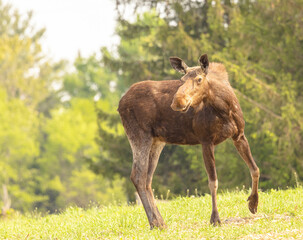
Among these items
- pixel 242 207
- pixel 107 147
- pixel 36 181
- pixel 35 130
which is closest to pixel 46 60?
pixel 35 130

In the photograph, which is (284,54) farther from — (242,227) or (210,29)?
(242,227)

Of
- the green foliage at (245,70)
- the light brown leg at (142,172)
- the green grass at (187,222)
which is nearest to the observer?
the green grass at (187,222)

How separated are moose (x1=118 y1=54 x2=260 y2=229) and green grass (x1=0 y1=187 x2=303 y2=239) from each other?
15.6 inches

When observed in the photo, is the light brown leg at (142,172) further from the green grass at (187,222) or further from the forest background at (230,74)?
the forest background at (230,74)

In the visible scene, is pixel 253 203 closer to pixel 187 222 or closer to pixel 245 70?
pixel 187 222

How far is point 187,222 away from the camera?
944cm

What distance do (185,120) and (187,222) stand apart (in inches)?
65.6

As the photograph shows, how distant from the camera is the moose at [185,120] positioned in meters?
8.63

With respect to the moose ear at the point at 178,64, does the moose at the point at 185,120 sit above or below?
below

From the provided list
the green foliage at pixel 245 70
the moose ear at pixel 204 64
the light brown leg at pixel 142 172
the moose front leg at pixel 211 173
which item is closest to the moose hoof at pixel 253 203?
the moose front leg at pixel 211 173

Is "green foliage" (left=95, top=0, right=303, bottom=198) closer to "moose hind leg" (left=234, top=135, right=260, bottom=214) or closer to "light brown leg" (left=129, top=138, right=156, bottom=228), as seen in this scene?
"moose hind leg" (left=234, top=135, right=260, bottom=214)

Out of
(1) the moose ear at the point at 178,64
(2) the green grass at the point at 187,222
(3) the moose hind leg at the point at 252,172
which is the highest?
(1) the moose ear at the point at 178,64

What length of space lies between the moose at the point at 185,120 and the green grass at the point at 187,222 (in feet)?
1.30

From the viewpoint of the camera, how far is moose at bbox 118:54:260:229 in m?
8.63
